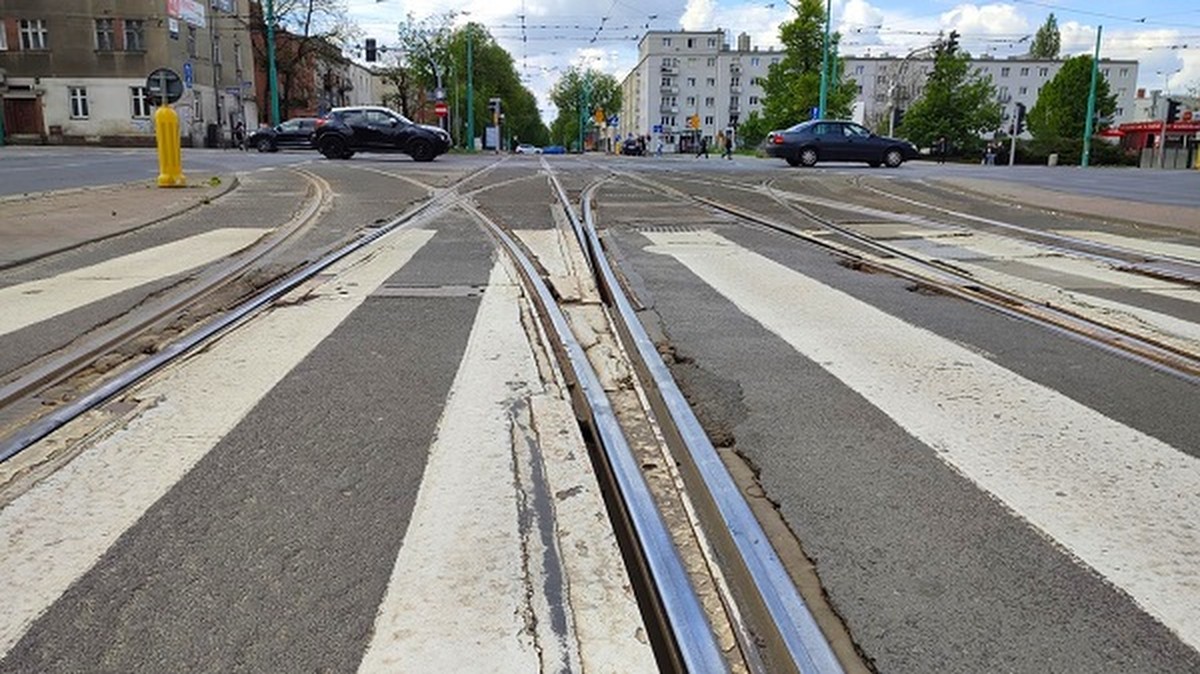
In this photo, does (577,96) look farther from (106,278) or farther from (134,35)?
(106,278)

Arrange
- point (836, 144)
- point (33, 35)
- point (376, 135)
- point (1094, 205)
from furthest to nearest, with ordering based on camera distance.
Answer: point (33, 35) → point (836, 144) → point (376, 135) → point (1094, 205)

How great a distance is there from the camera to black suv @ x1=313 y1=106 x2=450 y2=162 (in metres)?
27.2

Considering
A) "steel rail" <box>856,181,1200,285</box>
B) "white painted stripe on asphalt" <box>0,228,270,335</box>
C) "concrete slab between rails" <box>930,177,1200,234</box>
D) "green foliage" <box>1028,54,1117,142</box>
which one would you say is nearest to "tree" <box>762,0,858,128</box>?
"green foliage" <box>1028,54,1117,142</box>

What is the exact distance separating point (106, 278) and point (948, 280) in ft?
22.2

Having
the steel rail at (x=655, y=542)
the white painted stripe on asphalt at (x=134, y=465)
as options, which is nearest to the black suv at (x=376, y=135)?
the white painted stripe on asphalt at (x=134, y=465)

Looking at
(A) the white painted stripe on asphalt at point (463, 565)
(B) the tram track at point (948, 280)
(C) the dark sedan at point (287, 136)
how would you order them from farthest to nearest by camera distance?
(C) the dark sedan at point (287, 136), (B) the tram track at point (948, 280), (A) the white painted stripe on asphalt at point (463, 565)

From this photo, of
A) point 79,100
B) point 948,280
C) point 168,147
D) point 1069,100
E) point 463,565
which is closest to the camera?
point 463,565

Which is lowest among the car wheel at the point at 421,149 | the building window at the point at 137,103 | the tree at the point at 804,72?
the car wheel at the point at 421,149

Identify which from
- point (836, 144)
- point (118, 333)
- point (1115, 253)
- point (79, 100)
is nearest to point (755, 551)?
point (118, 333)

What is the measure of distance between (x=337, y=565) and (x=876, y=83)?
427 ft

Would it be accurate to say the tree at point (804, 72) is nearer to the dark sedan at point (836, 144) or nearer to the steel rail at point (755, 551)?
the dark sedan at point (836, 144)

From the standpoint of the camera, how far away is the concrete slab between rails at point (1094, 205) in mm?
12625

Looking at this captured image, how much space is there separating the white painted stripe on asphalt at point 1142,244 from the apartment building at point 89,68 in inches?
1842

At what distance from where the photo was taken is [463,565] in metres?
2.65
